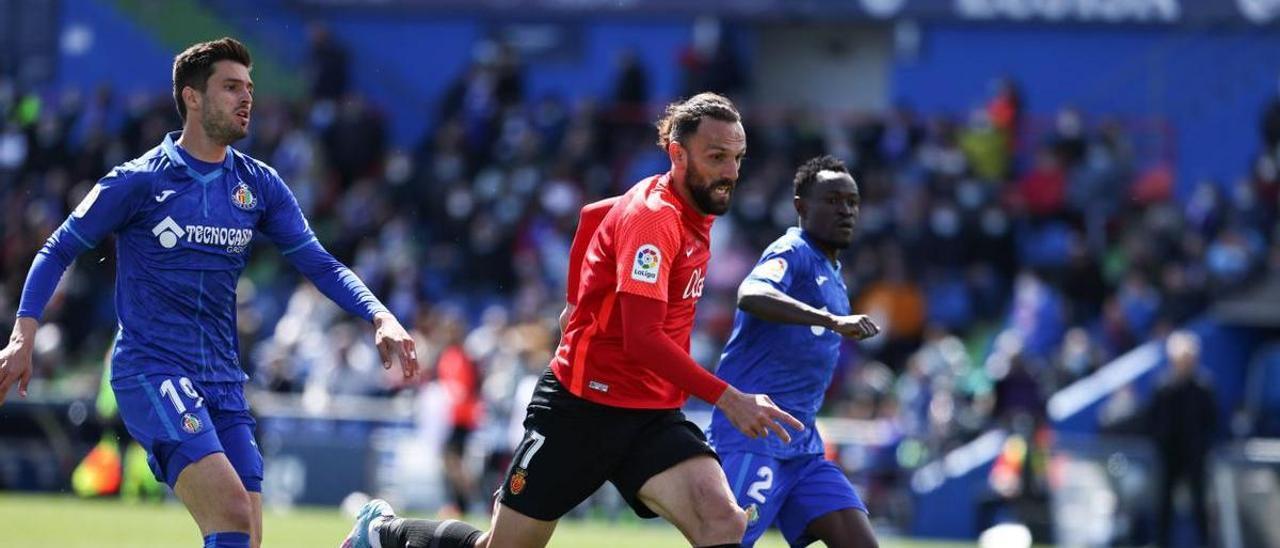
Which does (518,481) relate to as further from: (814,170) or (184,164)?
(814,170)

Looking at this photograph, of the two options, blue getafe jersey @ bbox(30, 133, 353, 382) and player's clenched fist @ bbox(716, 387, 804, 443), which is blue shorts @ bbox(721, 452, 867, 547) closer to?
player's clenched fist @ bbox(716, 387, 804, 443)

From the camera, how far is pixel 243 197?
27.7ft

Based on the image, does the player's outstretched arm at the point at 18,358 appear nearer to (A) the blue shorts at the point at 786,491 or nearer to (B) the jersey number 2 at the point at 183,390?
(B) the jersey number 2 at the point at 183,390

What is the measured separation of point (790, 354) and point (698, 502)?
138cm

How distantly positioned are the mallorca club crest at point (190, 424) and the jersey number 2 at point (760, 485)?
94.6 inches

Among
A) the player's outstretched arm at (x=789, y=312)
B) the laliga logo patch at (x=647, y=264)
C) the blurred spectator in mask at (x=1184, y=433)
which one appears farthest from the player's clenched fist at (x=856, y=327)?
the blurred spectator in mask at (x=1184, y=433)

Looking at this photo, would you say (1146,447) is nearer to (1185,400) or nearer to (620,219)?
(1185,400)

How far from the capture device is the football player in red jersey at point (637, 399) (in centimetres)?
783

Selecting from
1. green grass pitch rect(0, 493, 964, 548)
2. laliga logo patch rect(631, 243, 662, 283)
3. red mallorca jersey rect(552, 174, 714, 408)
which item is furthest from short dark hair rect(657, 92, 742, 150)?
green grass pitch rect(0, 493, 964, 548)

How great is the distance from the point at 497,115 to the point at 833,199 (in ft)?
61.2

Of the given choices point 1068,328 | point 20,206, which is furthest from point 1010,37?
point 20,206

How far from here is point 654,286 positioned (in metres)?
7.57

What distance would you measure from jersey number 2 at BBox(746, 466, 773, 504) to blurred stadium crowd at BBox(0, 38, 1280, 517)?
11.0m

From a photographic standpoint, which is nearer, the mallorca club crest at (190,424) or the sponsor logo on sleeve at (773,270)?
the mallorca club crest at (190,424)
